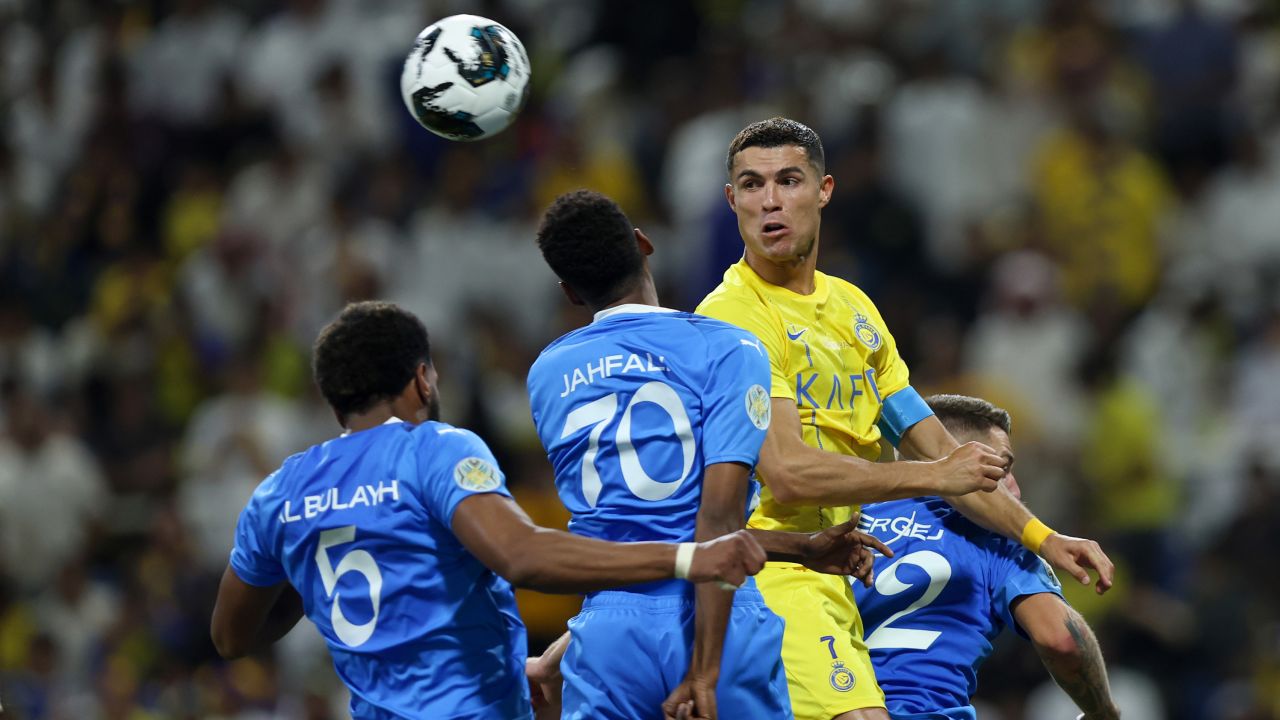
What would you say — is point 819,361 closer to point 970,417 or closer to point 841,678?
point 970,417

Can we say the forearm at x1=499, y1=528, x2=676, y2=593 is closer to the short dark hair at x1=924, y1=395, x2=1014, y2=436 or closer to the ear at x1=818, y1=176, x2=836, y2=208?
the ear at x1=818, y1=176, x2=836, y2=208

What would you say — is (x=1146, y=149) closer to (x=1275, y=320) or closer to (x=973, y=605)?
(x=1275, y=320)

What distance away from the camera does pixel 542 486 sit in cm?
1140

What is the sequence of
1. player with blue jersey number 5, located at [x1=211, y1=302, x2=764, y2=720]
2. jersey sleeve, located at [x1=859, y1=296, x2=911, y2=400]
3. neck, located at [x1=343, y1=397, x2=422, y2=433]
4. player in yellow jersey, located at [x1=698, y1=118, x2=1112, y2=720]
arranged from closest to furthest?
player with blue jersey number 5, located at [x1=211, y1=302, x2=764, y2=720] → neck, located at [x1=343, y1=397, x2=422, y2=433] → player in yellow jersey, located at [x1=698, y1=118, x2=1112, y2=720] → jersey sleeve, located at [x1=859, y1=296, x2=911, y2=400]

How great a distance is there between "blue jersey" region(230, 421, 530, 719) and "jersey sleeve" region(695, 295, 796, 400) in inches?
45.9

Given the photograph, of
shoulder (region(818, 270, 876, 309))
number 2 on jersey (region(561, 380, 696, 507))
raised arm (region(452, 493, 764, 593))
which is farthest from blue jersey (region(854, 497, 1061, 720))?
raised arm (region(452, 493, 764, 593))

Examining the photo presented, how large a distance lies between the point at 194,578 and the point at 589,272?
7.92 m

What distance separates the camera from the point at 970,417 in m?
6.53

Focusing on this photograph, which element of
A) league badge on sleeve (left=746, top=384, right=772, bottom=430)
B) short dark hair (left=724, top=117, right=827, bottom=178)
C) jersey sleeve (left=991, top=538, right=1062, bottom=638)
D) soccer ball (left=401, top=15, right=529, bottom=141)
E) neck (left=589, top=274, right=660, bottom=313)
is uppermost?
soccer ball (left=401, top=15, right=529, bottom=141)

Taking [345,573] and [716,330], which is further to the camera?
[716,330]

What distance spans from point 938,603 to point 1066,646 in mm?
473

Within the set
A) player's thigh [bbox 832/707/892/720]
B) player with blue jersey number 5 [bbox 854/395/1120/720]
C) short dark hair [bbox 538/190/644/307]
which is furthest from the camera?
player with blue jersey number 5 [bbox 854/395/1120/720]

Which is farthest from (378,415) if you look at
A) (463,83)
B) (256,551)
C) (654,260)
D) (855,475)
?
(654,260)

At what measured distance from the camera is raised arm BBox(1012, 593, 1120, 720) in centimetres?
601
